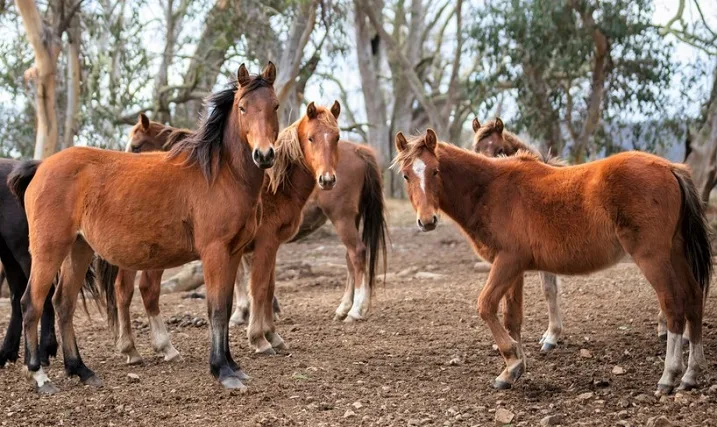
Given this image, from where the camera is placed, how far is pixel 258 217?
6.92 m

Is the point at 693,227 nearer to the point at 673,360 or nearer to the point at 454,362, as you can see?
the point at 673,360

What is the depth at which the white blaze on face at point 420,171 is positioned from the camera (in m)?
6.24

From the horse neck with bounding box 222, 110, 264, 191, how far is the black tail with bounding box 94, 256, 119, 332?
6.85 ft

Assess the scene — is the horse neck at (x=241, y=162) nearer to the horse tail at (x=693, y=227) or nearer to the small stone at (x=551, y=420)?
the small stone at (x=551, y=420)

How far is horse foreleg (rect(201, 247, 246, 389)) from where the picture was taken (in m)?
6.24

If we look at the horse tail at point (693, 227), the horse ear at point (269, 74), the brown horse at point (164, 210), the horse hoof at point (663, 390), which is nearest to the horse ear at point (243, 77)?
the brown horse at point (164, 210)

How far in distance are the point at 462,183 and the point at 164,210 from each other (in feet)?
7.18

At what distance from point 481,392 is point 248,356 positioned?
2465mm

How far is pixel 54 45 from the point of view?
15.3 metres

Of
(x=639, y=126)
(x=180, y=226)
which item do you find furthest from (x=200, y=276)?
(x=639, y=126)

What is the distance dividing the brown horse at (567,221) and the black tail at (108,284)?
3.08 meters

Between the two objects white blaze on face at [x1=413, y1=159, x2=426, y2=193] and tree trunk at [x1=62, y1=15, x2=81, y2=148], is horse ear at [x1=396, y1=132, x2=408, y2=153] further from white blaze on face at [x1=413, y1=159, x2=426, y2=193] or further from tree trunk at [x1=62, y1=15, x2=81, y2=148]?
tree trunk at [x1=62, y1=15, x2=81, y2=148]

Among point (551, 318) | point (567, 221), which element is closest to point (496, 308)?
point (567, 221)

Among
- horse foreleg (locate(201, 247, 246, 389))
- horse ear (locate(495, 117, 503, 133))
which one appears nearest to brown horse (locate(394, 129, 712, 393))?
horse foreleg (locate(201, 247, 246, 389))
